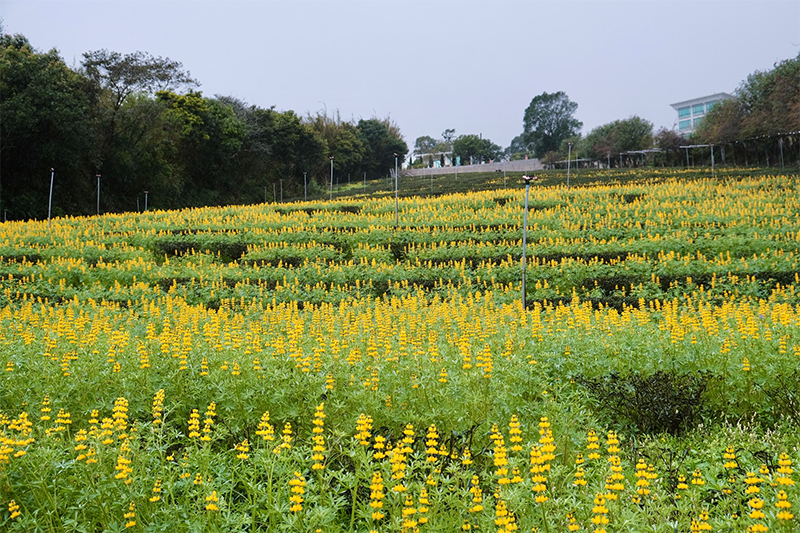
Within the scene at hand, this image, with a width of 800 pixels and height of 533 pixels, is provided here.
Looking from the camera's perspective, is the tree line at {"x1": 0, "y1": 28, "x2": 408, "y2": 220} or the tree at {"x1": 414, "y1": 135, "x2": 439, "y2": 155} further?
the tree at {"x1": 414, "y1": 135, "x2": 439, "y2": 155}

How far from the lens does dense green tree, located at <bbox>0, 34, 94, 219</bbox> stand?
27.3 meters

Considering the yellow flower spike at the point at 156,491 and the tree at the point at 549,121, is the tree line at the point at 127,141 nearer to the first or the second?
the yellow flower spike at the point at 156,491

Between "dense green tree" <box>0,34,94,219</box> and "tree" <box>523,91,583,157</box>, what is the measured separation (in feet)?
263

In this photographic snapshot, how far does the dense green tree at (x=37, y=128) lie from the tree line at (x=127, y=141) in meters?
0.05

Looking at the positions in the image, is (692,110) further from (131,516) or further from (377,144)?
(131,516)

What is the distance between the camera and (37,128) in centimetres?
2850

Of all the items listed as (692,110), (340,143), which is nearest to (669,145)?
(340,143)

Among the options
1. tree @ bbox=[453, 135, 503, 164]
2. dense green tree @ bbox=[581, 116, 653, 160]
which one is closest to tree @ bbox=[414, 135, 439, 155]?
tree @ bbox=[453, 135, 503, 164]

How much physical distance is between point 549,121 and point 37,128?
3402 inches

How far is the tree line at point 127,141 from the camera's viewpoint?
92.9ft

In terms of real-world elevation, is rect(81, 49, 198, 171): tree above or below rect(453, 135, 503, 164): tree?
below

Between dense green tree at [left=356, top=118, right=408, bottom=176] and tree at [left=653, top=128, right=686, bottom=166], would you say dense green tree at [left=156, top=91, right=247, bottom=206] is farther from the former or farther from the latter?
tree at [left=653, top=128, right=686, bottom=166]

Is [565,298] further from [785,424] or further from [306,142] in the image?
[306,142]

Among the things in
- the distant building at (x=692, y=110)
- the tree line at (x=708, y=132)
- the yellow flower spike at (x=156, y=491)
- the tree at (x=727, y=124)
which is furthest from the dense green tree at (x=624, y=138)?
the yellow flower spike at (x=156, y=491)
